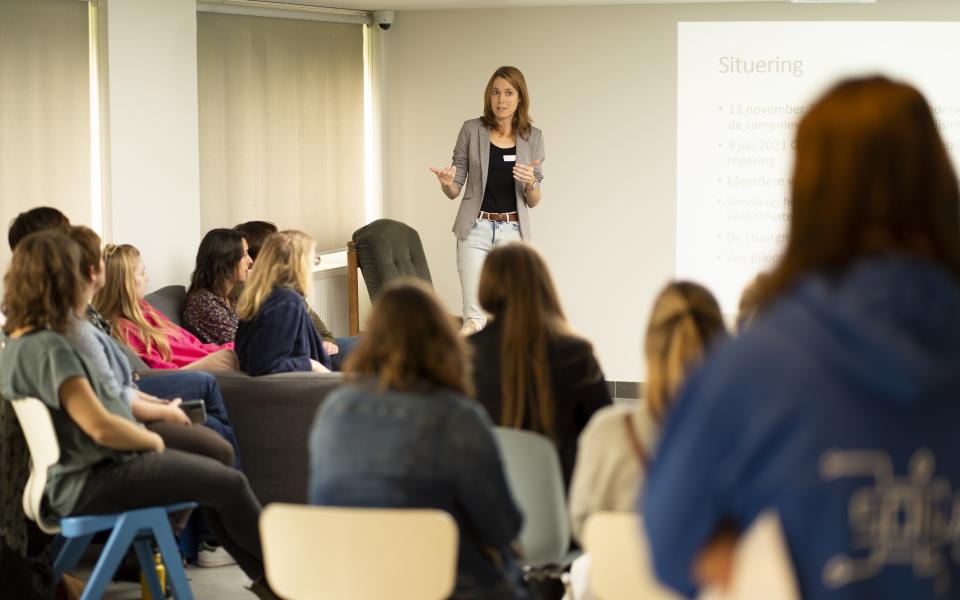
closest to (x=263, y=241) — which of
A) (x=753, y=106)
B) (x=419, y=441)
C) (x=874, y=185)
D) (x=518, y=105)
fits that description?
(x=518, y=105)

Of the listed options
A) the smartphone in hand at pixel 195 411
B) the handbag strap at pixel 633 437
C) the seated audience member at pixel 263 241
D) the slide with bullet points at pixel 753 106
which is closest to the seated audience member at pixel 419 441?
the handbag strap at pixel 633 437

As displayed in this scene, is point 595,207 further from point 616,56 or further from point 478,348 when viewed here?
point 478,348

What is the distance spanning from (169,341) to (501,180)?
2.36 meters

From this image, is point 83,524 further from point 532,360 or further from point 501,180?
point 501,180

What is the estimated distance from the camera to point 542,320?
124 inches

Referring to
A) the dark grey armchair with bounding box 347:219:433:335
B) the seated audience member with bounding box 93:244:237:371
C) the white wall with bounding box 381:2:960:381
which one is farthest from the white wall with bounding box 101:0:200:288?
the white wall with bounding box 381:2:960:381

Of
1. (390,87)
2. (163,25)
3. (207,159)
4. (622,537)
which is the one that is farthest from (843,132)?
(390,87)

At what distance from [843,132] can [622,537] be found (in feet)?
4.10

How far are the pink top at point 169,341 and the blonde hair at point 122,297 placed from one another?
13 millimetres

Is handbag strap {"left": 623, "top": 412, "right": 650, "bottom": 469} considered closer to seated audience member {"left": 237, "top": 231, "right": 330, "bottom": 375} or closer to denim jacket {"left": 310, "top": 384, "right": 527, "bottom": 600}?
denim jacket {"left": 310, "top": 384, "right": 527, "bottom": 600}

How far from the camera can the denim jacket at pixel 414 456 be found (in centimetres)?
241

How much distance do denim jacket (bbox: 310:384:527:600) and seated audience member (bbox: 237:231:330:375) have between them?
219 cm

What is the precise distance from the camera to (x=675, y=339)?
2.55 m

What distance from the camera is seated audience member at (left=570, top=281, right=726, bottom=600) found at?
253 cm
